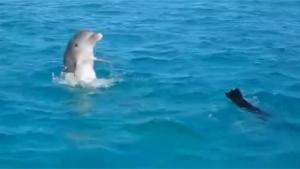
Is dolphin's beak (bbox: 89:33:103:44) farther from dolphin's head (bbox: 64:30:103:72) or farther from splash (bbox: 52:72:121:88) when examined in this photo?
splash (bbox: 52:72:121:88)

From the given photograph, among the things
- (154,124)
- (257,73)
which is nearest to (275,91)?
(257,73)

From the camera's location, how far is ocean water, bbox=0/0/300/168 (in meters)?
8.77

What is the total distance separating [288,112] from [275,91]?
3.75 ft

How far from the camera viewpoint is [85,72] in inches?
444

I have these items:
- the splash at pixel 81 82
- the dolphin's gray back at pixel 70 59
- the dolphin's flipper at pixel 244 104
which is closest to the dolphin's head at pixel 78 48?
the dolphin's gray back at pixel 70 59

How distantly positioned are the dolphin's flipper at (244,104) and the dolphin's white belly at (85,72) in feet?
9.06

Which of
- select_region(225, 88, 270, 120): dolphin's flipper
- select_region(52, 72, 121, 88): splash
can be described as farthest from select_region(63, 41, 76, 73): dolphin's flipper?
select_region(225, 88, 270, 120): dolphin's flipper

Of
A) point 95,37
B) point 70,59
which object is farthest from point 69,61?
point 95,37

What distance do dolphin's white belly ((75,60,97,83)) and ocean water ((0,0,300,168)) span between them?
0.93 feet

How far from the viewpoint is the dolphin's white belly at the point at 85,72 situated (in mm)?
11188

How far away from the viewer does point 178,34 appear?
15.1 m

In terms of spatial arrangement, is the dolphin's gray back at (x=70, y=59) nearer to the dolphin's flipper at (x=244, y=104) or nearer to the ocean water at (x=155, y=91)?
the ocean water at (x=155, y=91)

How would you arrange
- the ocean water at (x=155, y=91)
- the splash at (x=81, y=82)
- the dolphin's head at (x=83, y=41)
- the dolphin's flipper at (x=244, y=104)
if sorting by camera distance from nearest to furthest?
the ocean water at (x=155, y=91) → the dolphin's flipper at (x=244, y=104) → the dolphin's head at (x=83, y=41) → the splash at (x=81, y=82)

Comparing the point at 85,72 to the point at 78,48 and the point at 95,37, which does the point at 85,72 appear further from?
the point at 95,37
